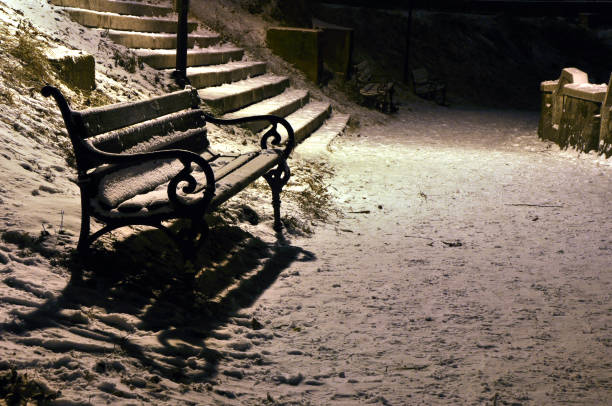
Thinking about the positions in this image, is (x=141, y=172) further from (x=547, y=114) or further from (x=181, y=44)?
(x=547, y=114)

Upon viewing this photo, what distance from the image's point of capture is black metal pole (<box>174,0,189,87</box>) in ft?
27.7

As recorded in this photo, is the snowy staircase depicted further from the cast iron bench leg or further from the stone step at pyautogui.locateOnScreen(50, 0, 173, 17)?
the cast iron bench leg

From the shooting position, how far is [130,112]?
4.68m

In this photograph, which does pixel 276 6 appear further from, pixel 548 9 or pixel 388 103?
pixel 548 9

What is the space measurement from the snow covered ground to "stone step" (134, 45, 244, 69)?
3219 millimetres

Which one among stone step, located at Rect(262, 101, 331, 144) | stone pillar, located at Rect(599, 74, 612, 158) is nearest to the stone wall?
stone pillar, located at Rect(599, 74, 612, 158)

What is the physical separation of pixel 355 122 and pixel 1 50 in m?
7.27

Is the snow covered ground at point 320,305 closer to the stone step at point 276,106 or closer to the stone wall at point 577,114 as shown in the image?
the stone step at point 276,106

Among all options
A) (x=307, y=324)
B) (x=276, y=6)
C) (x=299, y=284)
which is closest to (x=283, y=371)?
(x=307, y=324)

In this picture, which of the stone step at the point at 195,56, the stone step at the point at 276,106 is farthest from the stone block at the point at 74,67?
the stone step at the point at 276,106

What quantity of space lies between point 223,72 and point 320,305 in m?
6.78

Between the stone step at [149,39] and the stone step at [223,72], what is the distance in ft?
1.79

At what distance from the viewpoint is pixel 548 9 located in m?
25.7

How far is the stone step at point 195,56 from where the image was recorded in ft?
30.0
